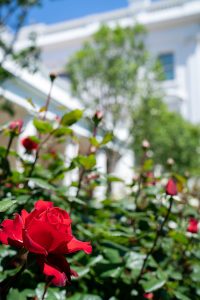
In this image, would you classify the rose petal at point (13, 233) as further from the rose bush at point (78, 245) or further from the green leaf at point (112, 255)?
the green leaf at point (112, 255)

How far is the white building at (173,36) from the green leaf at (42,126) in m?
14.6

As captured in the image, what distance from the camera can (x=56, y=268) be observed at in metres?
0.60

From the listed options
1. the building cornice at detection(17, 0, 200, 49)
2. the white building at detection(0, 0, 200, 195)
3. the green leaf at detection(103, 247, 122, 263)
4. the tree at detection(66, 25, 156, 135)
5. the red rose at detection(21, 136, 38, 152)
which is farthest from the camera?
the building cornice at detection(17, 0, 200, 49)

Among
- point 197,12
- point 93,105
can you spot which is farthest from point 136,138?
point 197,12

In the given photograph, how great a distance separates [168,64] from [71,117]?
1625cm

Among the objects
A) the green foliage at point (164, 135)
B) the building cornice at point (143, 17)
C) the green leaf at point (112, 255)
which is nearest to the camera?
the green leaf at point (112, 255)

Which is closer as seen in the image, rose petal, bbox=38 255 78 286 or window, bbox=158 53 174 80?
rose petal, bbox=38 255 78 286

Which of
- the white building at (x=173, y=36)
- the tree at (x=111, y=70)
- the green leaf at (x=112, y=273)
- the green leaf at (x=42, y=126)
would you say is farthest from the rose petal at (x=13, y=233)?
the white building at (x=173, y=36)

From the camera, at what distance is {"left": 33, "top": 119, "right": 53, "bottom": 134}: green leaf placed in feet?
4.12

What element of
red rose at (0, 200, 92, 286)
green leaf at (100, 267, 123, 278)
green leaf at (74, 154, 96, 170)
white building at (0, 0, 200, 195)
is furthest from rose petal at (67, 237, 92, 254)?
white building at (0, 0, 200, 195)

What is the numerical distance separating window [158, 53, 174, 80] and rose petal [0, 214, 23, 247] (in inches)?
645

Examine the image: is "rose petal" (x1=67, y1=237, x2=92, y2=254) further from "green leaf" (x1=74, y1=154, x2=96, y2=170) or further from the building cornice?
the building cornice

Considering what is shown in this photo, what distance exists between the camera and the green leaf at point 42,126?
4.12ft

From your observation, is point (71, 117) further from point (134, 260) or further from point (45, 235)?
point (45, 235)
